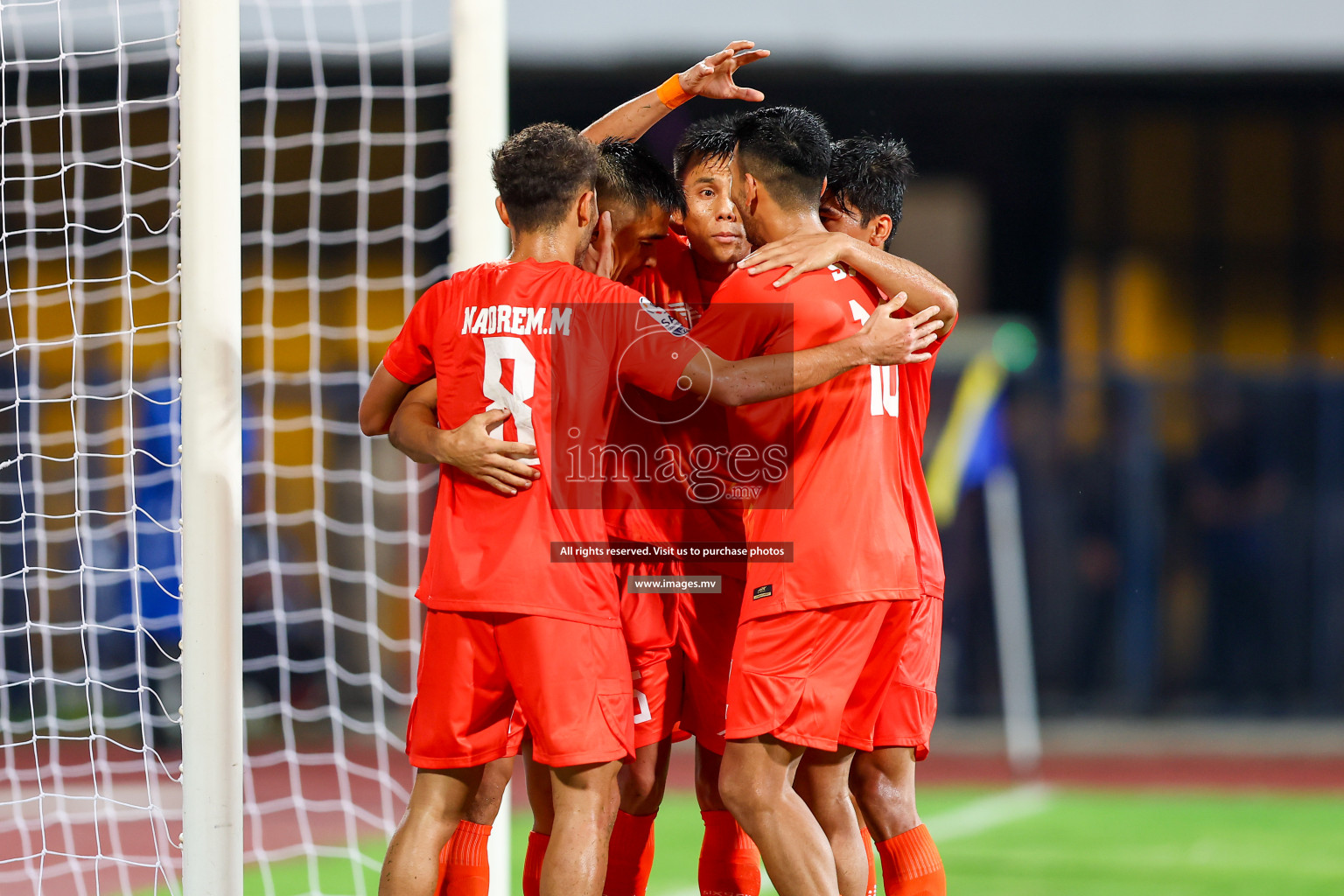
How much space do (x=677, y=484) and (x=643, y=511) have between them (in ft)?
0.45

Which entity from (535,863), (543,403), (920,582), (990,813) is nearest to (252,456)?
(990,813)

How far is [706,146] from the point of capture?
4062mm

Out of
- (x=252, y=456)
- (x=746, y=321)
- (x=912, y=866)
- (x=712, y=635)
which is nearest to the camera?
(x=746, y=321)

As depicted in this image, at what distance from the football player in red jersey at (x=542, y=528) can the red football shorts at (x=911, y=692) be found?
0.82m

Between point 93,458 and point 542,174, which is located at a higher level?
point 542,174

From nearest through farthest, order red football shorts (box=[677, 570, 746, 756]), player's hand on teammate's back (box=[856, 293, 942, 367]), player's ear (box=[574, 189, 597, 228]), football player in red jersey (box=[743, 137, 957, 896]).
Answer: player's hand on teammate's back (box=[856, 293, 942, 367]) → player's ear (box=[574, 189, 597, 228]) → football player in red jersey (box=[743, 137, 957, 896]) → red football shorts (box=[677, 570, 746, 756])

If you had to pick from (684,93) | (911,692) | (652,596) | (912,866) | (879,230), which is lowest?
(912,866)

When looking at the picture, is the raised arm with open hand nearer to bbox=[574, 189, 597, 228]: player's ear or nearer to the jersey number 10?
bbox=[574, 189, 597, 228]: player's ear

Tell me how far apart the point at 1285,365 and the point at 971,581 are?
3.39 m

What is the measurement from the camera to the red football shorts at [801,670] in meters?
3.27

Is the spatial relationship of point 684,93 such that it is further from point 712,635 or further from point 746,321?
point 712,635

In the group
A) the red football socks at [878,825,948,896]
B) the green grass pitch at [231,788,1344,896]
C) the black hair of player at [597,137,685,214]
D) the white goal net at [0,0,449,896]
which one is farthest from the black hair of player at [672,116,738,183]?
the white goal net at [0,0,449,896]

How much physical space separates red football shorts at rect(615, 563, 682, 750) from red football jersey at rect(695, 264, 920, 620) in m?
0.42

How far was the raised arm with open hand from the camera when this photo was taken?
416 cm
